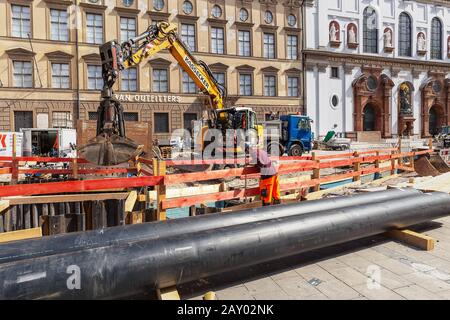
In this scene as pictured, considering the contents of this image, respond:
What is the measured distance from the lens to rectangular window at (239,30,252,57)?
29.9 meters

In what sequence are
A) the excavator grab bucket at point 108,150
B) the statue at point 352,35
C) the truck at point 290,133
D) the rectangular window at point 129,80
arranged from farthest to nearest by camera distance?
the statue at point 352,35 < the rectangular window at point 129,80 < the truck at point 290,133 < the excavator grab bucket at point 108,150

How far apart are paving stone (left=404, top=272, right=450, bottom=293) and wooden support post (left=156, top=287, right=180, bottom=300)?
2.52 meters

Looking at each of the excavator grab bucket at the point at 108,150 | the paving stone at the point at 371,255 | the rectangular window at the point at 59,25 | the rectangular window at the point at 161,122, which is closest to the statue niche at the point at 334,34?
the rectangular window at the point at 161,122

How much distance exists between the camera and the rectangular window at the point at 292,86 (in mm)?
31781

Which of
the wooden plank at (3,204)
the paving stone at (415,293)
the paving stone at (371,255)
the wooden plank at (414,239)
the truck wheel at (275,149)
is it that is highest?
the truck wheel at (275,149)

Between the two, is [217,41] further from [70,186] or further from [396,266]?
[396,266]

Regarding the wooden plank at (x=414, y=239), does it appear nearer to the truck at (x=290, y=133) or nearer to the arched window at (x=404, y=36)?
the truck at (x=290, y=133)

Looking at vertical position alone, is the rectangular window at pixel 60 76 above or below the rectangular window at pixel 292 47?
below

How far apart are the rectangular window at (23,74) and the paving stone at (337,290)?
87.1 ft

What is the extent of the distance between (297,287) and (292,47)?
3156cm

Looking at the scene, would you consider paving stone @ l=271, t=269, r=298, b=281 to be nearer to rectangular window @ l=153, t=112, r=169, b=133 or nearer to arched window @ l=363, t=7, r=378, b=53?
rectangular window @ l=153, t=112, r=169, b=133

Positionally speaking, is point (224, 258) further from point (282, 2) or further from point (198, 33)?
point (282, 2)

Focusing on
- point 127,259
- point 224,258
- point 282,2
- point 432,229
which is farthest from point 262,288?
point 282,2

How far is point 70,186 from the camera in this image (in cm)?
424
